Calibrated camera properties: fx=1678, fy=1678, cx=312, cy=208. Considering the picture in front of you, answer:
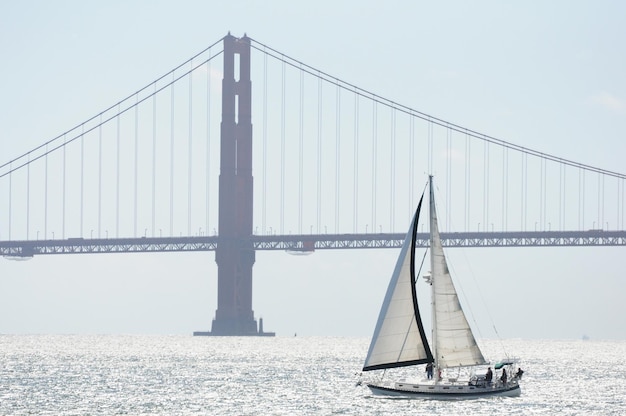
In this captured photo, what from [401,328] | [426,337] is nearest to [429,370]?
[426,337]

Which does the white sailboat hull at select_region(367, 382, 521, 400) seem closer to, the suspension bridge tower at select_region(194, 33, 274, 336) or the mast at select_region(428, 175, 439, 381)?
the mast at select_region(428, 175, 439, 381)

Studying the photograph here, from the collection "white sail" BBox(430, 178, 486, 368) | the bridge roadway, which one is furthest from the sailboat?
the bridge roadway

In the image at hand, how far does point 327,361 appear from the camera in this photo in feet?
310

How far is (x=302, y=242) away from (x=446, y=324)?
70966 millimetres

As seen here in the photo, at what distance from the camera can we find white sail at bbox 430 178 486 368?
5278 centimetres

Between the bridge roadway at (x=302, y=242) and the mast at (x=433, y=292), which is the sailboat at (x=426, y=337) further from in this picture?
the bridge roadway at (x=302, y=242)

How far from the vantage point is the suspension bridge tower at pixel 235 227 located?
124375mm

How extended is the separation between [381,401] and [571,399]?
24.7 ft

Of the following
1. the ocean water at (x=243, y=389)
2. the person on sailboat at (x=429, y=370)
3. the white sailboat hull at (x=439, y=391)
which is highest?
the person on sailboat at (x=429, y=370)

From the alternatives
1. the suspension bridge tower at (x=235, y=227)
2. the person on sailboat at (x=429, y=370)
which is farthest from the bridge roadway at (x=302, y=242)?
the person on sailboat at (x=429, y=370)

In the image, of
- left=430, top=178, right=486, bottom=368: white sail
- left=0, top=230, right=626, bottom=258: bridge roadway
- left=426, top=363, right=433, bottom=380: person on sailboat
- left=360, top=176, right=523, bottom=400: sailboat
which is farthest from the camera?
left=0, top=230, right=626, bottom=258: bridge roadway

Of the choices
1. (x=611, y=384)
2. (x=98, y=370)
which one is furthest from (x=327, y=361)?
(x=611, y=384)

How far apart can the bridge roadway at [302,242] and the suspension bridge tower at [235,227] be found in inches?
37.5

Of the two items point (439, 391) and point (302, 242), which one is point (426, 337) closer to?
point (439, 391)
